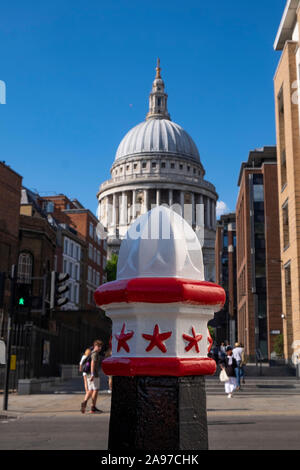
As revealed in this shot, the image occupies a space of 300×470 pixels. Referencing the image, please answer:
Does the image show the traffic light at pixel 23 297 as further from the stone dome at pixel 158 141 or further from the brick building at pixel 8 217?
the stone dome at pixel 158 141

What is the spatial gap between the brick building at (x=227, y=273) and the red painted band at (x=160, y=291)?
75.7m

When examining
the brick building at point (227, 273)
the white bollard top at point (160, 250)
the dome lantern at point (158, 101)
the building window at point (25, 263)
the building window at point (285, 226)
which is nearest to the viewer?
the white bollard top at point (160, 250)

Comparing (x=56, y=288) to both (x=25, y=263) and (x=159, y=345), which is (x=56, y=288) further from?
(x=25, y=263)

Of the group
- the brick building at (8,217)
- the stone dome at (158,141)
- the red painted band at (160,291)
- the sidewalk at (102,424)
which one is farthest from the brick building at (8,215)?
the stone dome at (158,141)

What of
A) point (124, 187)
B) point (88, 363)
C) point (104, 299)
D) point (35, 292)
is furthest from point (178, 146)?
point (104, 299)

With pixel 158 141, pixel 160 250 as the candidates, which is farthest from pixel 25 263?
pixel 158 141

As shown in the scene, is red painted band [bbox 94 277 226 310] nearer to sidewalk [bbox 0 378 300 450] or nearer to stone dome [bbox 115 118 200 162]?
sidewalk [bbox 0 378 300 450]

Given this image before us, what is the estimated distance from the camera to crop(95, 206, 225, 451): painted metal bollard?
2297mm

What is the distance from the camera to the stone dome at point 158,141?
12369 cm

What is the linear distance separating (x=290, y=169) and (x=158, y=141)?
94426 millimetres

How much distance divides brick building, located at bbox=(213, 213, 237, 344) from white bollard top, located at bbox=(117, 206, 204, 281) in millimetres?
75573

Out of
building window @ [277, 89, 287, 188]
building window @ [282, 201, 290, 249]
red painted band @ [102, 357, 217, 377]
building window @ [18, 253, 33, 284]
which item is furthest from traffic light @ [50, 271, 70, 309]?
building window @ [18, 253, 33, 284]
